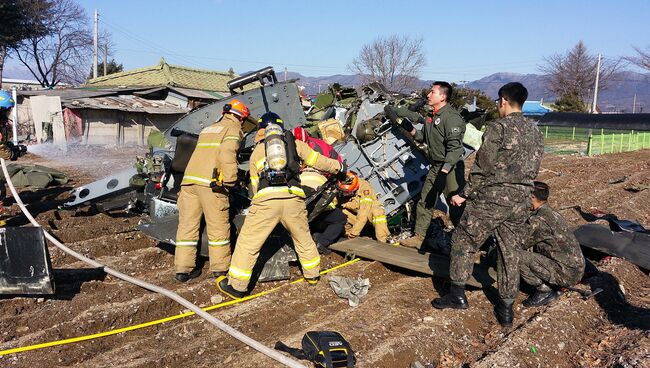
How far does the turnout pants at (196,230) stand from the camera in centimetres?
527

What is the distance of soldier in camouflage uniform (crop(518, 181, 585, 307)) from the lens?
471 centimetres

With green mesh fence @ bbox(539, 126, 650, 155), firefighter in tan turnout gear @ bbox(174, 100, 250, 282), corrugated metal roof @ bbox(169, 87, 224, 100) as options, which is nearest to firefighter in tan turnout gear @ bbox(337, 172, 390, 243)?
firefighter in tan turnout gear @ bbox(174, 100, 250, 282)

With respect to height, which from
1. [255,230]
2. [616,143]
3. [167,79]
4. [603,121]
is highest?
[167,79]

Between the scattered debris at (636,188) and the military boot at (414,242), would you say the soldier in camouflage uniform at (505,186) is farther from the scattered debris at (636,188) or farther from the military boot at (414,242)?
the scattered debris at (636,188)

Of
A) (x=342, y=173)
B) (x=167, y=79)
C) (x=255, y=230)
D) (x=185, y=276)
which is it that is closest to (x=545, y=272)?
(x=342, y=173)

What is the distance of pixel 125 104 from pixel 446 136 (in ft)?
57.3

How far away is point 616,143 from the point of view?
21.7 m

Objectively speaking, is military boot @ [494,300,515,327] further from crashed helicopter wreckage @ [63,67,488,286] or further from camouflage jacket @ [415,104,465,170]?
camouflage jacket @ [415,104,465,170]

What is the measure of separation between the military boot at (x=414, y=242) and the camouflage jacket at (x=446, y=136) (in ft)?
3.56

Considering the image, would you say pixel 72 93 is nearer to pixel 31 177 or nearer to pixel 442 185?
pixel 31 177

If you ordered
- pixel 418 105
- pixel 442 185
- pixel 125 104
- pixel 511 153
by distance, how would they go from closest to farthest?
1. pixel 511 153
2. pixel 442 185
3. pixel 418 105
4. pixel 125 104

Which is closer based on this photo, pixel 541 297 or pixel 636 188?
pixel 541 297

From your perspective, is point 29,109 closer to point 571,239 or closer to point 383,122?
point 383,122

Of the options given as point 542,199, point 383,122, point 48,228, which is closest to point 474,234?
point 542,199
